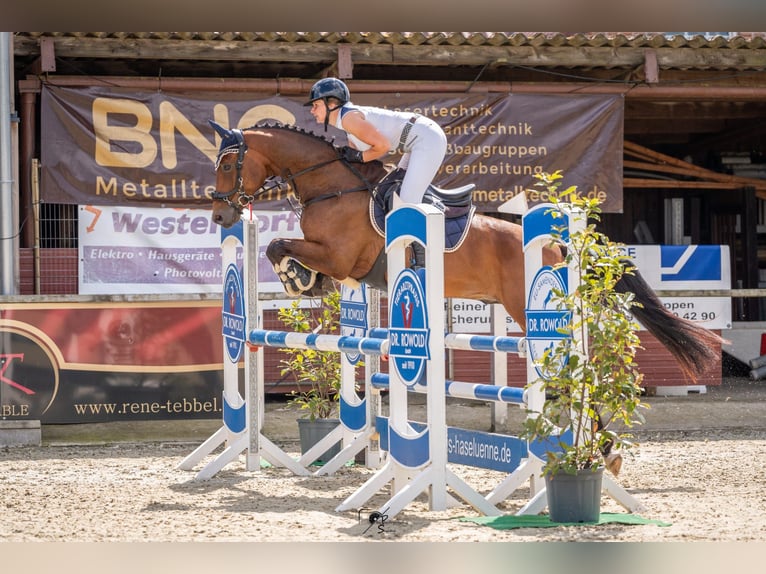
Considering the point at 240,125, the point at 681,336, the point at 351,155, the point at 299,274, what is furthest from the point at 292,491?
the point at 240,125

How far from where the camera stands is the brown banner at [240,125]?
9.10m

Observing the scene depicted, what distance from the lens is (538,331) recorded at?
482cm

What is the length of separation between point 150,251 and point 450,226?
171 inches

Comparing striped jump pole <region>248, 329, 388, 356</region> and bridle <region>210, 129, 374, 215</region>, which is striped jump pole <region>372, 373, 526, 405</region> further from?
bridle <region>210, 129, 374, 215</region>

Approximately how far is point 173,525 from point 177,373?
12.3 ft

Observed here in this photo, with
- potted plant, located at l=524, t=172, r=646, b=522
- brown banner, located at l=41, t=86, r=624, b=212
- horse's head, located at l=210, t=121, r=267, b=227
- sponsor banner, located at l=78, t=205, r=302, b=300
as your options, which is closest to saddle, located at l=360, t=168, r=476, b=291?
horse's head, located at l=210, t=121, r=267, b=227

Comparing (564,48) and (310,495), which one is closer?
(310,495)

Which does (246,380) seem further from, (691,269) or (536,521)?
(691,269)

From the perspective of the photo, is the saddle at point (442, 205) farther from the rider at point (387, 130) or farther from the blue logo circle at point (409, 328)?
the blue logo circle at point (409, 328)

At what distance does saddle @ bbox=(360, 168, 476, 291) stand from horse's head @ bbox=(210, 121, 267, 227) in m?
0.72

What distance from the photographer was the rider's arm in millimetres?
5508
